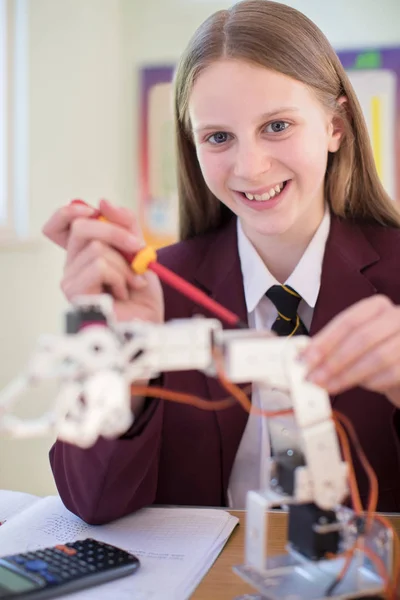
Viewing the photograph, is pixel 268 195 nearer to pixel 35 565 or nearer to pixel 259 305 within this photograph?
pixel 259 305

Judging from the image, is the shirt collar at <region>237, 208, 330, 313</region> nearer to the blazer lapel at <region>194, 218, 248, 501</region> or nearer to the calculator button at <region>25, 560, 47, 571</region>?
the blazer lapel at <region>194, 218, 248, 501</region>

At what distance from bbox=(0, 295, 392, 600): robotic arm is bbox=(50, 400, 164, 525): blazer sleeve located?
283 millimetres

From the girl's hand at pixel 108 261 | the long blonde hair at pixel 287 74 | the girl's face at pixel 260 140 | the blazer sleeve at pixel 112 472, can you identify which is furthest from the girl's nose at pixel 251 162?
the blazer sleeve at pixel 112 472

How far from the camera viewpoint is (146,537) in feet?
3.14

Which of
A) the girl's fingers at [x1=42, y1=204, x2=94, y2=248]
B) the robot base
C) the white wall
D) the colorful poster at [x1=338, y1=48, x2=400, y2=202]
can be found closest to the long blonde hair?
the girl's fingers at [x1=42, y1=204, x2=94, y2=248]

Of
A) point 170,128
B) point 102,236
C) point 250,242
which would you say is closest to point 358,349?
point 102,236

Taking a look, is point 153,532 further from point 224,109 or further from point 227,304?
point 224,109

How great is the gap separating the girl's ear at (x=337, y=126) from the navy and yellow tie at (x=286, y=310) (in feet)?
0.85

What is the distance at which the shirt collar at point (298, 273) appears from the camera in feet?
4.10

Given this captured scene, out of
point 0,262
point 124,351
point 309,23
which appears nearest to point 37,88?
point 0,262

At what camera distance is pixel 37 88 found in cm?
266

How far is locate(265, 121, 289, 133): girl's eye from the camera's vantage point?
1119 millimetres

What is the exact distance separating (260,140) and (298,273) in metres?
0.25

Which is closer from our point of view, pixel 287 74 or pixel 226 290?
pixel 287 74
